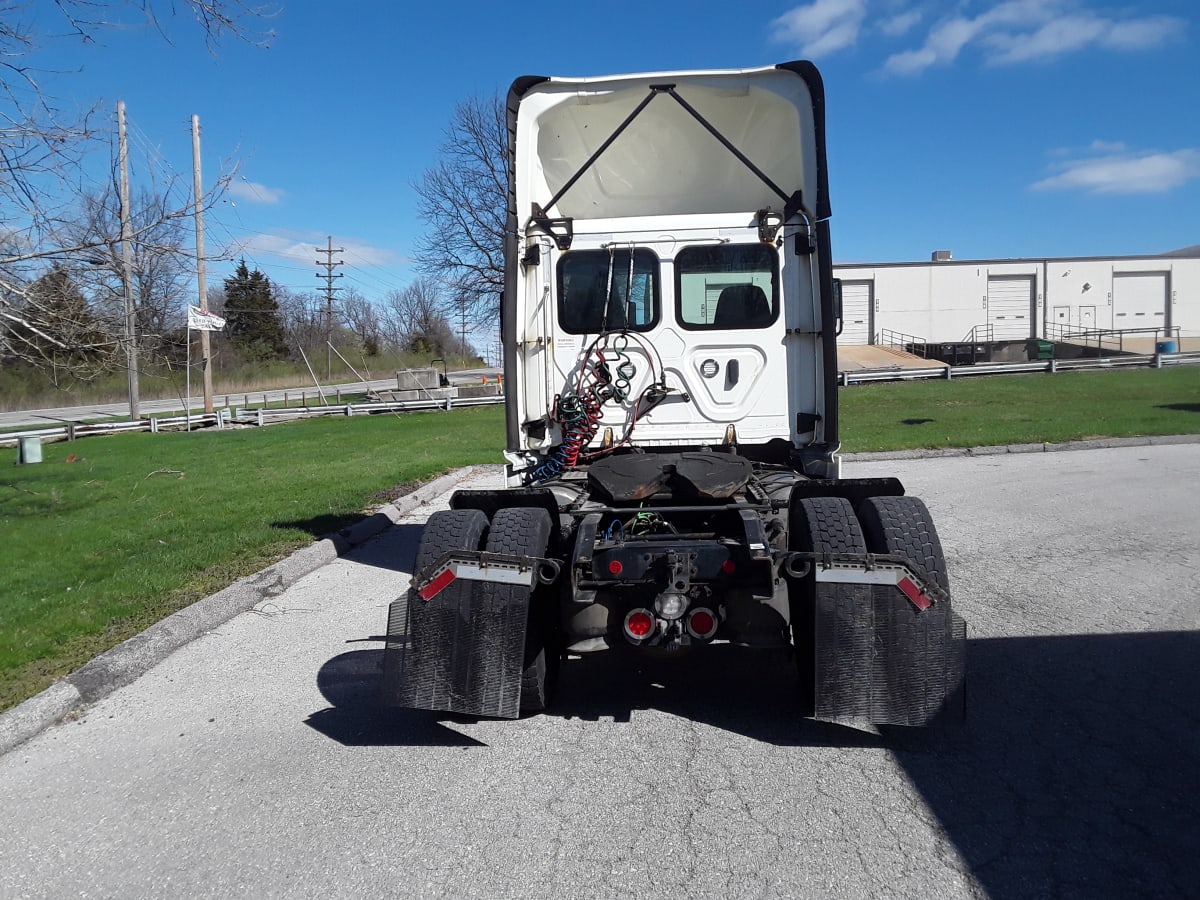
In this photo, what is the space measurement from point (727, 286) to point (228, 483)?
10066mm

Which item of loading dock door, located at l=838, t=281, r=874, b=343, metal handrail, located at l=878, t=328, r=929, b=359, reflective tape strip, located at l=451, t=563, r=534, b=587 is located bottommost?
reflective tape strip, located at l=451, t=563, r=534, b=587

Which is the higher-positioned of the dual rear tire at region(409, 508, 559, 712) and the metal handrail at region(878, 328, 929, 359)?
the metal handrail at region(878, 328, 929, 359)

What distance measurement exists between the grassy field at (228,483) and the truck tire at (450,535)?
8.39ft

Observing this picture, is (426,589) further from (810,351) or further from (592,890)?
(810,351)

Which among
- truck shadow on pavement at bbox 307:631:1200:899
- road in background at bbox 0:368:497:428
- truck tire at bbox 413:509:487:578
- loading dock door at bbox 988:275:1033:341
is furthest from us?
loading dock door at bbox 988:275:1033:341

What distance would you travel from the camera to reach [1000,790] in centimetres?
374

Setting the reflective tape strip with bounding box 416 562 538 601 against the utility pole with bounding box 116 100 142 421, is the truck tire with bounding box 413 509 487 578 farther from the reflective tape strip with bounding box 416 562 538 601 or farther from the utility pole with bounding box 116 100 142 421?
the utility pole with bounding box 116 100 142 421

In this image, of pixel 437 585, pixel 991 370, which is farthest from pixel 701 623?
pixel 991 370

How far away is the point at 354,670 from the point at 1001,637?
13.3ft

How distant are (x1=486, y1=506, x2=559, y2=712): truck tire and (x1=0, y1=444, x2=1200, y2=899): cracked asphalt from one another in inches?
9.6

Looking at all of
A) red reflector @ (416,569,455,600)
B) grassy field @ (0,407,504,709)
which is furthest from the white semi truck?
grassy field @ (0,407,504,709)

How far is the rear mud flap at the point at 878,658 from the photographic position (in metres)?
4.01

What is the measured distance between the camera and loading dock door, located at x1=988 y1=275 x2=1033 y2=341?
2288 inches

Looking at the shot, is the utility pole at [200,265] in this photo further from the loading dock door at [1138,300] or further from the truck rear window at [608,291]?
the loading dock door at [1138,300]
